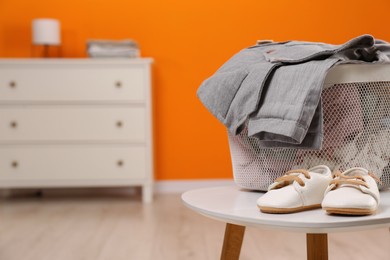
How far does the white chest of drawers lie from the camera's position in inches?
134

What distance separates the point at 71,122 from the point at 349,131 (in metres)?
2.56

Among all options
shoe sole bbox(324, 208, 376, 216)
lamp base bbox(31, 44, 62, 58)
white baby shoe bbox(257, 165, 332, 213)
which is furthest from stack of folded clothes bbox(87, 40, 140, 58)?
shoe sole bbox(324, 208, 376, 216)

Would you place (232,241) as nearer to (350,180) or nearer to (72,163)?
(350,180)

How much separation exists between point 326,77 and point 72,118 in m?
2.56

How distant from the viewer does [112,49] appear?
3447 millimetres

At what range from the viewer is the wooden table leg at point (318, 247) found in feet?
3.26

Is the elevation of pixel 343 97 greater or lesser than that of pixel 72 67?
greater

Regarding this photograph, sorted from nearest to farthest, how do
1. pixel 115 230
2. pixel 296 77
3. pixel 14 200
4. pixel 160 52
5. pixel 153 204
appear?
pixel 296 77 → pixel 115 230 → pixel 153 204 → pixel 14 200 → pixel 160 52

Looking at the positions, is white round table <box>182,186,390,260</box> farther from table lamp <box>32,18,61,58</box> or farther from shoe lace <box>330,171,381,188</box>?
table lamp <box>32,18,61,58</box>

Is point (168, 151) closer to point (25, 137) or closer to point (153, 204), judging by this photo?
point (153, 204)

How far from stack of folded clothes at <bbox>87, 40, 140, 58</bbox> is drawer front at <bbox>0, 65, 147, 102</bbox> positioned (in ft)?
0.25

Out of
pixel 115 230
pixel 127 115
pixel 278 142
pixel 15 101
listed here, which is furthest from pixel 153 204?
pixel 278 142

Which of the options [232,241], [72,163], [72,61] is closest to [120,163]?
[72,163]

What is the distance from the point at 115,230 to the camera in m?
2.58
